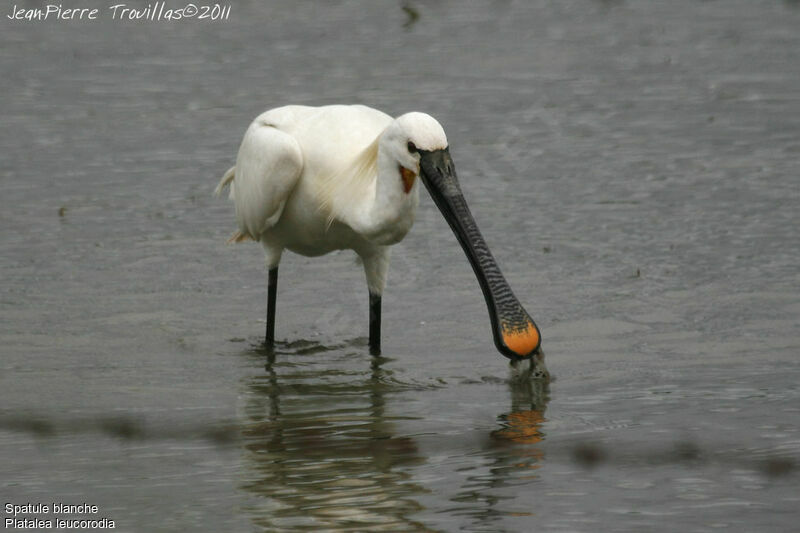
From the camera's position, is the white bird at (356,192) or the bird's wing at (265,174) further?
the bird's wing at (265,174)

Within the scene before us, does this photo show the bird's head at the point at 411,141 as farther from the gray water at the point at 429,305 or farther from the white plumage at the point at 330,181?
the gray water at the point at 429,305

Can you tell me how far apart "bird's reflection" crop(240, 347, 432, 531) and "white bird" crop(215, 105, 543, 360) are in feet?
2.05

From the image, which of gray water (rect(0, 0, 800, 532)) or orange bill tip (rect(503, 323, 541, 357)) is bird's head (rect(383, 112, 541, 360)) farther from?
gray water (rect(0, 0, 800, 532))

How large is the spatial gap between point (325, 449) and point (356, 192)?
1859 mm

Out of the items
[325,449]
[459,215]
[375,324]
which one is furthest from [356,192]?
[325,449]

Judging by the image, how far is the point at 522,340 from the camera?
7391 millimetres

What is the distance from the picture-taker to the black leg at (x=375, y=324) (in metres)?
8.70

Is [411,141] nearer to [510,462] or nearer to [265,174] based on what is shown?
[265,174]

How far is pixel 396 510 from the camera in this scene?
5.69 m

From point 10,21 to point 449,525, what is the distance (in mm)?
17980

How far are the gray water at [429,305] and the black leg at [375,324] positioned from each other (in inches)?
4.2

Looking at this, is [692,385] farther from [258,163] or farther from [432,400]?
[258,163]

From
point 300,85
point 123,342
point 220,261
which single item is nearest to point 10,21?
point 300,85

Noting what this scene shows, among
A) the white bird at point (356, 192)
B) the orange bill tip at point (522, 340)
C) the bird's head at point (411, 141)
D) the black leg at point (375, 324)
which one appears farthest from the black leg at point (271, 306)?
the orange bill tip at point (522, 340)
